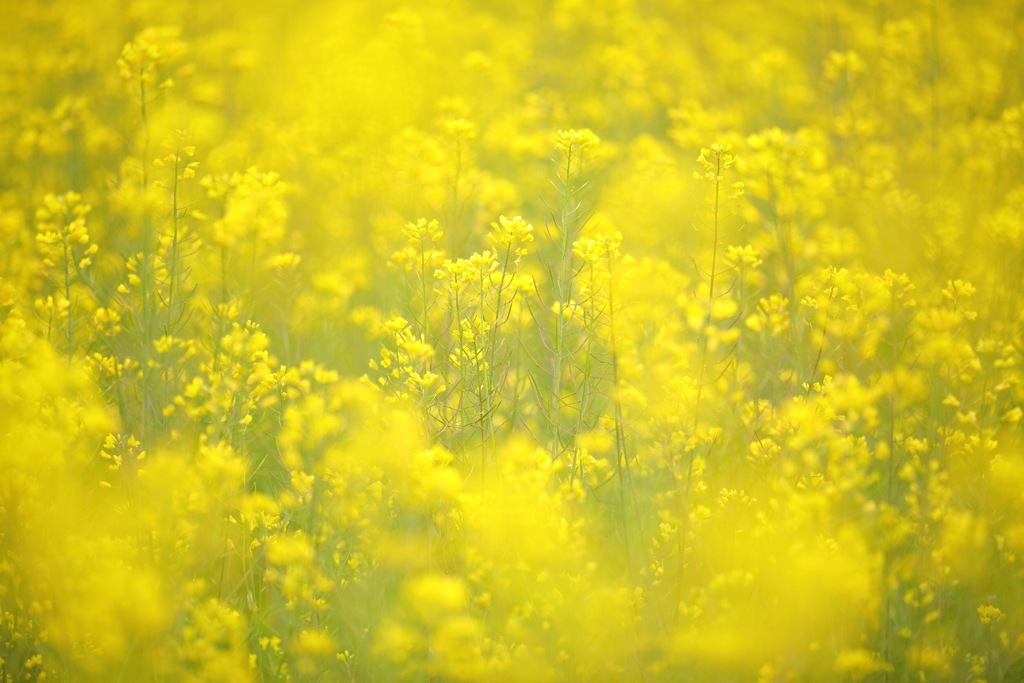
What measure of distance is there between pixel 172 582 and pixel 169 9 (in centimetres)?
712

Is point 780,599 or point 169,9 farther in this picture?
point 169,9

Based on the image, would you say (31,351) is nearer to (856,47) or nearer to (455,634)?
(455,634)

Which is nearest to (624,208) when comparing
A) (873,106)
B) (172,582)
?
(873,106)

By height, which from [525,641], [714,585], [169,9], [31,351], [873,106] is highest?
[169,9]

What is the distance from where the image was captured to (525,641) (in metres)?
2.62

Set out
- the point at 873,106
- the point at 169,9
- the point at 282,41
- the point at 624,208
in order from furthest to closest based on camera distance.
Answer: the point at 282,41, the point at 169,9, the point at 873,106, the point at 624,208

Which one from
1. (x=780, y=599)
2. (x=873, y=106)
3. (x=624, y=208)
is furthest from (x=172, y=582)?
(x=873, y=106)

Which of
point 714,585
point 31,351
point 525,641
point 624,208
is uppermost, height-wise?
point 624,208

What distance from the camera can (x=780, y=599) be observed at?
2553 millimetres

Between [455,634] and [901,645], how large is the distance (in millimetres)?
1541

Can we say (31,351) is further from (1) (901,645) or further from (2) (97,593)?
(1) (901,645)

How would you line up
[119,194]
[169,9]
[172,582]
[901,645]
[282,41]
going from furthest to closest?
[282,41]
[169,9]
[119,194]
[901,645]
[172,582]

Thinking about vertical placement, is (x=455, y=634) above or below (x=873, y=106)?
below

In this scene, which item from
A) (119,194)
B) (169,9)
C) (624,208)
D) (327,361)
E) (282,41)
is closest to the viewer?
(119,194)
